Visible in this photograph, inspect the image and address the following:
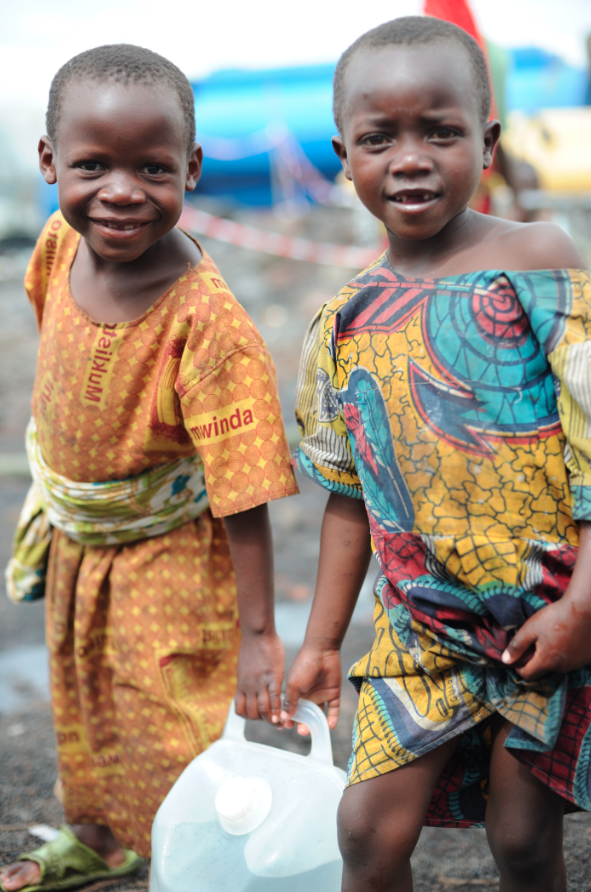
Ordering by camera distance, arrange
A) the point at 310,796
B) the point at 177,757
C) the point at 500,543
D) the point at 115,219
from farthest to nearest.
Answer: the point at 177,757 → the point at 310,796 → the point at 115,219 → the point at 500,543

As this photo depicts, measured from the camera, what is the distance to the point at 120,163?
1475 mm

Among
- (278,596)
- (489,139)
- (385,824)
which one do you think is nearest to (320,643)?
(385,824)

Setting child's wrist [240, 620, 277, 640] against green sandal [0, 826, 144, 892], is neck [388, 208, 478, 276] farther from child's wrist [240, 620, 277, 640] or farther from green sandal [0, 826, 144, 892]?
green sandal [0, 826, 144, 892]

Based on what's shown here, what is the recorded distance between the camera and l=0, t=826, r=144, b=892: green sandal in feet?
6.35

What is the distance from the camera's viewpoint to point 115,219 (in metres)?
1.49

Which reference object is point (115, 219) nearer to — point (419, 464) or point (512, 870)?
point (419, 464)

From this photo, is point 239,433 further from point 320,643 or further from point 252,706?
point 252,706

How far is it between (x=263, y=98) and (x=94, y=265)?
9438mm

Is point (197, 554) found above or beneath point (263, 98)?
beneath

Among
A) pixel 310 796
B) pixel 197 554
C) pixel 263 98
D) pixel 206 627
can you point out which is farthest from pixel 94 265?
pixel 263 98

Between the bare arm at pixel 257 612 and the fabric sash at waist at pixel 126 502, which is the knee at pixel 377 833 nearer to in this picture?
the bare arm at pixel 257 612

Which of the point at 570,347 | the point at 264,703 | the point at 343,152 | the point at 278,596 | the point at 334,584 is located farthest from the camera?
the point at 278,596

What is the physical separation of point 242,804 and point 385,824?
1.19 feet

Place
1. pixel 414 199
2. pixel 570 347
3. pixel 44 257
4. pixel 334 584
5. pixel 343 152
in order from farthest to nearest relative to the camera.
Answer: pixel 44 257 < pixel 334 584 < pixel 343 152 < pixel 414 199 < pixel 570 347
